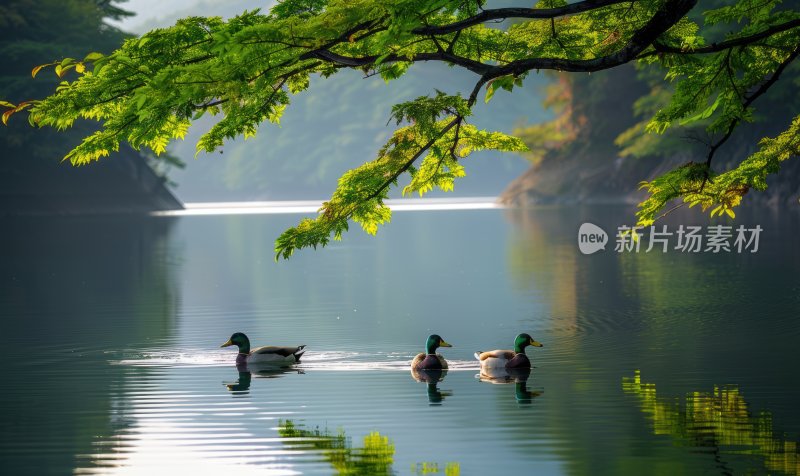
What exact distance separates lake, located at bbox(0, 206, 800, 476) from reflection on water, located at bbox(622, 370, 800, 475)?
50 mm

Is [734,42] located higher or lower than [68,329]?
higher

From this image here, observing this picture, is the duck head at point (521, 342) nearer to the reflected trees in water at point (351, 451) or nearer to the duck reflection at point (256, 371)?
the duck reflection at point (256, 371)

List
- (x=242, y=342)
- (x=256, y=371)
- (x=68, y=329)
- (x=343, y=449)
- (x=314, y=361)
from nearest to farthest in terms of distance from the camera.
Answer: (x=343, y=449) → (x=256, y=371) → (x=314, y=361) → (x=242, y=342) → (x=68, y=329)

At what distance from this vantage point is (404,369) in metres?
21.6

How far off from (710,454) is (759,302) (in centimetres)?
1656

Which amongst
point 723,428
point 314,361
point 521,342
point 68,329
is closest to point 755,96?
point 521,342

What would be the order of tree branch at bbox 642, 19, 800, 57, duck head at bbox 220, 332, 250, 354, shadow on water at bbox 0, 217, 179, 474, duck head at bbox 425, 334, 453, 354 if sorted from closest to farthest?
shadow on water at bbox 0, 217, 179, 474 < tree branch at bbox 642, 19, 800, 57 < duck head at bbox 425, 334, 453, 354 < duck head at bbox 220, 332, 250, 354

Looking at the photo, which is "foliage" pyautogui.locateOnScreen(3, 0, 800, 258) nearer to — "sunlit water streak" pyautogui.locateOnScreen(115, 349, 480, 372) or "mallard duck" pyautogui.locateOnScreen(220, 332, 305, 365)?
"mallard duck" pyautogui.locateOnScreen(220, 332, 305, 365)

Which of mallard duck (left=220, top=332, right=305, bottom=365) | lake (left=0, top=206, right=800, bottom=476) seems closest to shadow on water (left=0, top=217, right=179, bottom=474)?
lake (left=0, top=206, right=800, bottom=476)

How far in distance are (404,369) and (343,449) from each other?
6.82 meters

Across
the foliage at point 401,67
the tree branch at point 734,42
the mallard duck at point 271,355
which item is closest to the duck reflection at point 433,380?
the mallard duck at point 271,355

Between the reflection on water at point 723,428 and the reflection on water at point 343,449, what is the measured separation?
332cm

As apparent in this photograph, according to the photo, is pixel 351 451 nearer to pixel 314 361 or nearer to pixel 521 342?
pixel 521 342

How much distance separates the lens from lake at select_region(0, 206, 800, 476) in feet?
47.9
